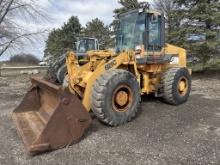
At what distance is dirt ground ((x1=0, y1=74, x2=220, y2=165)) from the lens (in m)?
4.88

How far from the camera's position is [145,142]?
221 inches

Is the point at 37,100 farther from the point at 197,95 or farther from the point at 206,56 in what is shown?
the point at 206,56

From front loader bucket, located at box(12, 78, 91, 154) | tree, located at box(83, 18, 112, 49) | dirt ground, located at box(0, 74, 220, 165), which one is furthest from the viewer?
tree, located at box(83, 18, 112, 49)

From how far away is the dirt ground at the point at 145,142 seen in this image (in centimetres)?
488

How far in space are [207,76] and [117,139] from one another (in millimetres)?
12574

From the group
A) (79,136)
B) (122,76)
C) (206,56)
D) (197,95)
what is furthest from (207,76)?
(79,136)

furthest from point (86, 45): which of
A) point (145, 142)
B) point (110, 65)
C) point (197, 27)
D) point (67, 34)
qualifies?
point (67, 34)

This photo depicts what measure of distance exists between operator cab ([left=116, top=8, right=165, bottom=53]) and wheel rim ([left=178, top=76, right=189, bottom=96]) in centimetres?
106

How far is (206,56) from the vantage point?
1686 cm

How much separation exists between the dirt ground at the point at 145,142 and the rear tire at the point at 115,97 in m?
0.23

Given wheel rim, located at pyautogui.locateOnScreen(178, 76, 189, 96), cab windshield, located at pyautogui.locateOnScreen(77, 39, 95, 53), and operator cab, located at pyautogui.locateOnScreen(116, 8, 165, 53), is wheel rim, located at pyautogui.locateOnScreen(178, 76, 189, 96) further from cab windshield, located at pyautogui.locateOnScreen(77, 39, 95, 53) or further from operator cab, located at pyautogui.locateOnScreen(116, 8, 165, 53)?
cab windshield, located at pyautogui.locateOnScreen(77, 39, 95, 53)

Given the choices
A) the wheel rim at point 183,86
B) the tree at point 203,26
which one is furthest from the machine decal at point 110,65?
the tree at point 203,26

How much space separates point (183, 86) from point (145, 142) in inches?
140

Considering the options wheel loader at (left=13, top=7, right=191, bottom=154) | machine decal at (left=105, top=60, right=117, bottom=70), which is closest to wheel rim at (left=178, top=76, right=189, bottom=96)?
wheel loader at (left=13, top=7, right=191, bottom=154)
